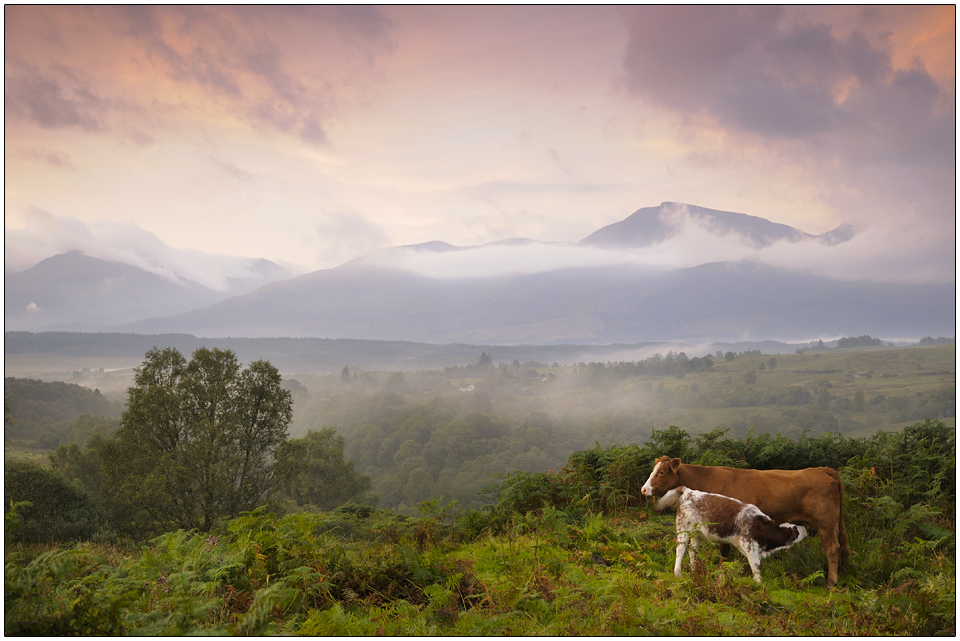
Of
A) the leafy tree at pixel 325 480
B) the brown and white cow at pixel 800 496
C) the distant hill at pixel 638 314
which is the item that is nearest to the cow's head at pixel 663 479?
the brown and white cow at pixel 800 496

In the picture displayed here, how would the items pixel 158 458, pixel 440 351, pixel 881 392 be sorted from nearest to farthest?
pixel 158 458 < pixel 881 392 < pixel 440 351

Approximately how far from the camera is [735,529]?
5500 millimetres

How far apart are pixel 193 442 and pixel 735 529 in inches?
1088

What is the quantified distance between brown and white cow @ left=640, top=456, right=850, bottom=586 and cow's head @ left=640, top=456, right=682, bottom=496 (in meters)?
0.02

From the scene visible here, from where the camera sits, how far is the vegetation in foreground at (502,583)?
4117 mm

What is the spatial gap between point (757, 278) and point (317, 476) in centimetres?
13466

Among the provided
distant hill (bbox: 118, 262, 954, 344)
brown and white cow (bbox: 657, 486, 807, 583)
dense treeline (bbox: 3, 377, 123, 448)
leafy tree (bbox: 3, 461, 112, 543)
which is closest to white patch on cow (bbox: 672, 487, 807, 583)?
brown and white cow (bbox: 657, 486, 807, 583)

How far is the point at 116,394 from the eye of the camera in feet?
268

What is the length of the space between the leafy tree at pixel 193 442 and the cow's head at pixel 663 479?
23.5m

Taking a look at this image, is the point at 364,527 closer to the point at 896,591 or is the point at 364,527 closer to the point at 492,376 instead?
the point at 896,591

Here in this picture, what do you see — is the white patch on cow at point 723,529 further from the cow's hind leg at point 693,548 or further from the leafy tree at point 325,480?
the leafy tree at point 325,480

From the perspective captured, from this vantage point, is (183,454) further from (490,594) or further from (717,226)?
(717,226)

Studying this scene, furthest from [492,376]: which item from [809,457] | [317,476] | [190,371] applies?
[809,457]

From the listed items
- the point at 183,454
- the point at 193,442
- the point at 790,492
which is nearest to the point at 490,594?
the point at 790,492
